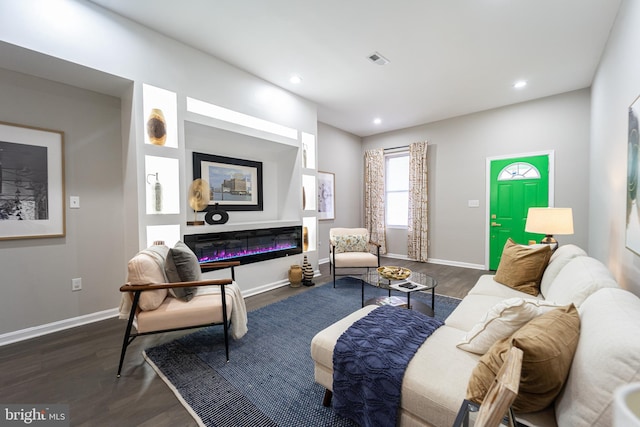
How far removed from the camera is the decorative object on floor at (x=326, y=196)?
546 centimetres

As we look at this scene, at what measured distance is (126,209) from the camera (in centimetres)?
286

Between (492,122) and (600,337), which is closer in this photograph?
(600,337)

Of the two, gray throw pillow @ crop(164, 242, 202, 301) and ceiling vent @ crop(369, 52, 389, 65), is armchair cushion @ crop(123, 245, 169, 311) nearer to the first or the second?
gray throw pillow @ crop(164, 242, 202, 301)

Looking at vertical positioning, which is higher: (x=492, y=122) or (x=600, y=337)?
(x=492, y=122)

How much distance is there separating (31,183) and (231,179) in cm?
195

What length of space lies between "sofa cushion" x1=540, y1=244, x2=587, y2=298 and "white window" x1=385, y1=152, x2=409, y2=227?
3.56 m

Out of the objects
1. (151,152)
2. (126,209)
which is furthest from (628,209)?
(126,209)

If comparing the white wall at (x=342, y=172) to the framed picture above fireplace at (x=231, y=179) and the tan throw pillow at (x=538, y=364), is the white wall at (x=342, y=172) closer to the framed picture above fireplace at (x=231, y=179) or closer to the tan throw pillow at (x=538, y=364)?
the framed picture above fireplace at (x=231, y=179)

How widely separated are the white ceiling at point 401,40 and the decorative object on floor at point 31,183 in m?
1.41

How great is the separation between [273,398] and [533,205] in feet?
16.3

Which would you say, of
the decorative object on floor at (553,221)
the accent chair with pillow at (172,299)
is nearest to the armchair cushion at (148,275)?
the accent chair with pillow at (172,299)

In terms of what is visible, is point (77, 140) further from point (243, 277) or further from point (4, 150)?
point (243, 277)

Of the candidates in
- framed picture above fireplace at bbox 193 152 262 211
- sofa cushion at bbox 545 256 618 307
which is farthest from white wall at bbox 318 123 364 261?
sofa cushion at bbox 545 256 618 307

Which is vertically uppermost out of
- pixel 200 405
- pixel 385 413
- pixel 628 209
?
pixel 628 209
